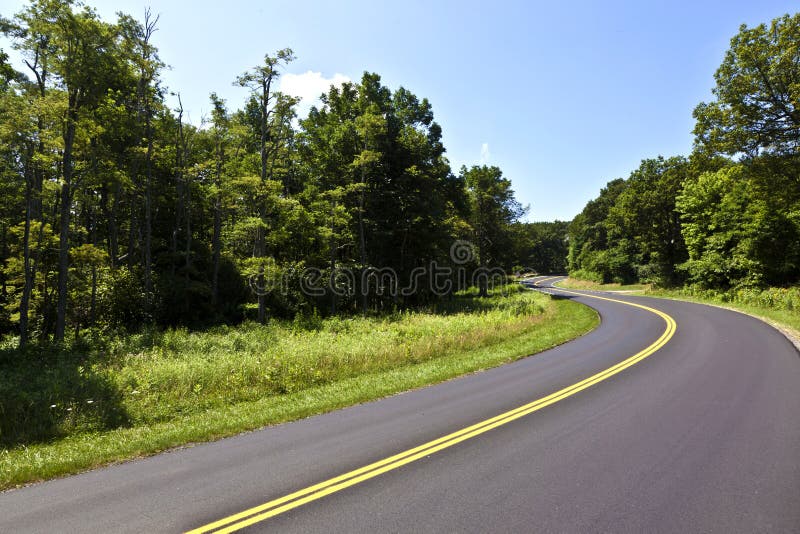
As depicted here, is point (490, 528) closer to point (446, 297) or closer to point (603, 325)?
point (603, 325)

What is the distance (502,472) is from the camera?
4.98m

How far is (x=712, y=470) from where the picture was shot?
4.83 m

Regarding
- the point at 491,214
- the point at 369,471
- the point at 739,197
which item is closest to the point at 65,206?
the point at 369,471

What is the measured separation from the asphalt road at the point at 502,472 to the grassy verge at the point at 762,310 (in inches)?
414

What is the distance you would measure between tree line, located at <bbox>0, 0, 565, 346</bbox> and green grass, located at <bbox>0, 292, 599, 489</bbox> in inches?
290

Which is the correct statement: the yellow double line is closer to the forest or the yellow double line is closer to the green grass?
the green grass

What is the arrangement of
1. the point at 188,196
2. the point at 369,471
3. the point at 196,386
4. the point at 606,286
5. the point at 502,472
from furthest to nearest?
the point at 606,286
the point at 188,196
the point at 196,386
the point at 369,471
the point at 502,472

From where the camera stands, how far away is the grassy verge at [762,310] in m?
15.9

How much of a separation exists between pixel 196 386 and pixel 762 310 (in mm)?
28336

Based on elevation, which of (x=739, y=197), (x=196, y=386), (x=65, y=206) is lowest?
(x=196, y=386)

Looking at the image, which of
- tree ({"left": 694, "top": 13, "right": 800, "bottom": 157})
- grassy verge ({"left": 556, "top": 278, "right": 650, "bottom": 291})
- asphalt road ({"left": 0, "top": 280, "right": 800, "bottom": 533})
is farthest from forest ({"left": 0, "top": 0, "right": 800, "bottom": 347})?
asphalt road ({"left": 0, "top": 280, "right": 800, "bottom": 533})

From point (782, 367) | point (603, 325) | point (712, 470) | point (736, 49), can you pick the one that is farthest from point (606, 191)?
point (712, 470)

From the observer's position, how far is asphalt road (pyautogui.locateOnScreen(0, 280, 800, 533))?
13.2ft

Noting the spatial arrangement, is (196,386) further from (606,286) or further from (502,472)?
(606,286)
